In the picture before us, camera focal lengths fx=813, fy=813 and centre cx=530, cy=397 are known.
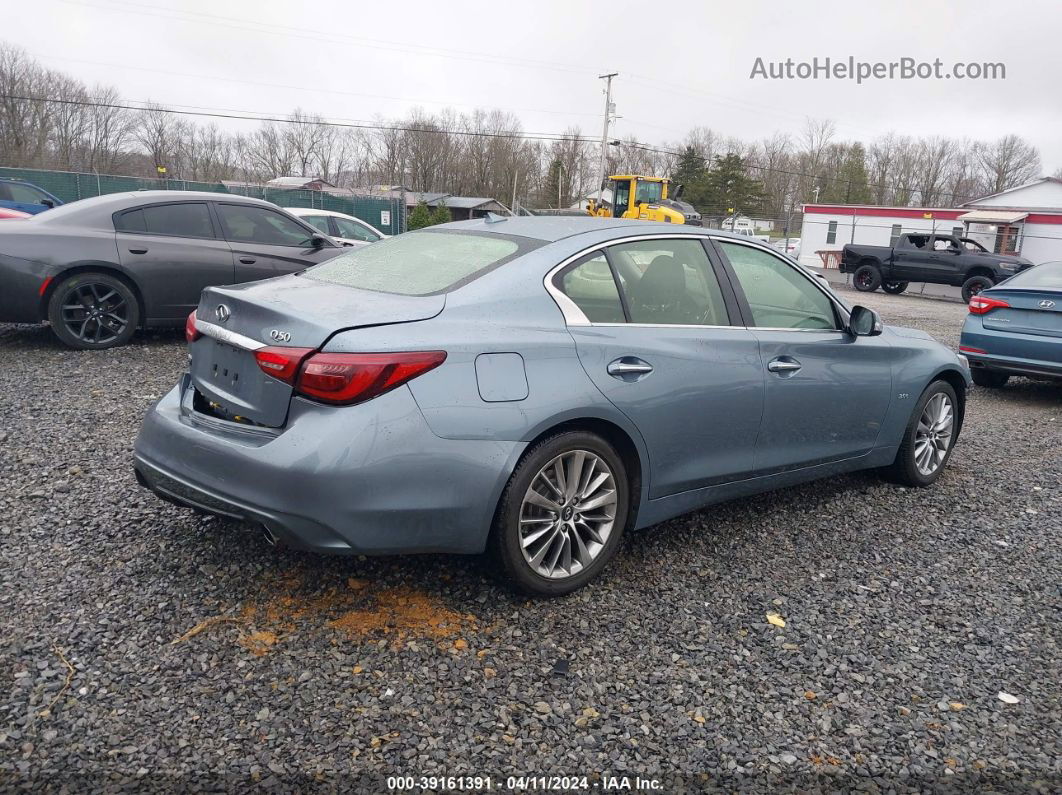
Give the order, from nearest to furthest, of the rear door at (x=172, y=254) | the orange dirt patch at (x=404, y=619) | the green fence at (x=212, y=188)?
the orange dirt patch at (x=404, y=619)
the rear door at (x=172, y=254)
the green fence at (x=212, y=188)

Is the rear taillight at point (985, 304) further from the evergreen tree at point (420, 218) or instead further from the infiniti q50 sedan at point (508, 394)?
the evergreen tree at point (420, 218)

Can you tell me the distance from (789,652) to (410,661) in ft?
4.69

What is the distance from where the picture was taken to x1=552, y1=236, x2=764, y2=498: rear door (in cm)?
338

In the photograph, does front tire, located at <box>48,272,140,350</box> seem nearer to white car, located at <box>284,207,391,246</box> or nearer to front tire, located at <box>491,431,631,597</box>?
front tire, located at <box>491,431,631,597</box>

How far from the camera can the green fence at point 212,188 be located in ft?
104

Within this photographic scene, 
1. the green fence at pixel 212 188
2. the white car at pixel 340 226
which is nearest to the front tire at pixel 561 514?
the white car at pixel 340 226

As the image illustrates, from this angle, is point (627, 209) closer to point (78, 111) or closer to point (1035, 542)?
point (1035, 542)

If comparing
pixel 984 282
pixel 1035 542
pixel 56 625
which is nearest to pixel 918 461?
pixel 1035 542

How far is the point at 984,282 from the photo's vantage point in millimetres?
22344

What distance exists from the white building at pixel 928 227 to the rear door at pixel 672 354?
3464 centimetres

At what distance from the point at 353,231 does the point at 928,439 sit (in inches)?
486

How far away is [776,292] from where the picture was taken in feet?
14.1

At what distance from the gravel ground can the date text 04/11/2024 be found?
28 mm

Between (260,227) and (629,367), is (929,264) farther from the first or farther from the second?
(629,367)
